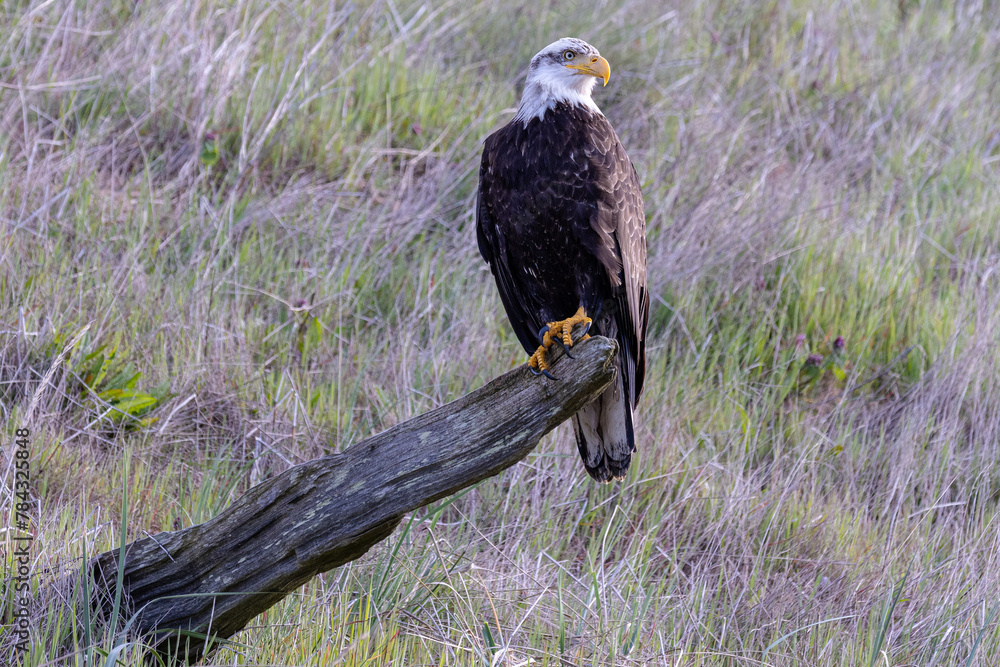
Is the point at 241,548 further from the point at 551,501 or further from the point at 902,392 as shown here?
the point at 902,392

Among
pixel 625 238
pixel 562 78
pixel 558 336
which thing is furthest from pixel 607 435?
pixel 562 78

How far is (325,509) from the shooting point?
221cm

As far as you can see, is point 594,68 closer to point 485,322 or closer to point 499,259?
point 499,259

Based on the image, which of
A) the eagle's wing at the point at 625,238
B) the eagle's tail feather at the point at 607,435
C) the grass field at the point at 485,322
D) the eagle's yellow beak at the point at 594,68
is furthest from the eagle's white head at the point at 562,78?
the grass field at the point at 485,322

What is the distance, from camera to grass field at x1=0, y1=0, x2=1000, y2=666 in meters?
2.89

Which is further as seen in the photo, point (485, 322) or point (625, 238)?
point (485, 322)

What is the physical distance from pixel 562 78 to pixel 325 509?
78.2 inches

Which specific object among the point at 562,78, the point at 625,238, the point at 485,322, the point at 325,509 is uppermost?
the point at 562,78

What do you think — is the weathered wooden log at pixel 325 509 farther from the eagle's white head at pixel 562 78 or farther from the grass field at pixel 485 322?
the eagle's white head at pixel 562 78

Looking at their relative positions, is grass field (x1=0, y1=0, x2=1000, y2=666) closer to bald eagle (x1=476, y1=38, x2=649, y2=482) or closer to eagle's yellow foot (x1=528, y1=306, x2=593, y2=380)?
bald eagle (x1=476, y1=38, x2=649, y2=482)

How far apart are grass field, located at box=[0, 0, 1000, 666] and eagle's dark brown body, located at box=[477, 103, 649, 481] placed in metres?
0.37

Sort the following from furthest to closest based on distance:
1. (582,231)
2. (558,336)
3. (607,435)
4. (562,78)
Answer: (562,78), (607,435), (582,231), (558,336)

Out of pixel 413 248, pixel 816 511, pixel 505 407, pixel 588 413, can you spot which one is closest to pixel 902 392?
pixel 816 511

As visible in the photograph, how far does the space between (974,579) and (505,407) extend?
206 centimetres
